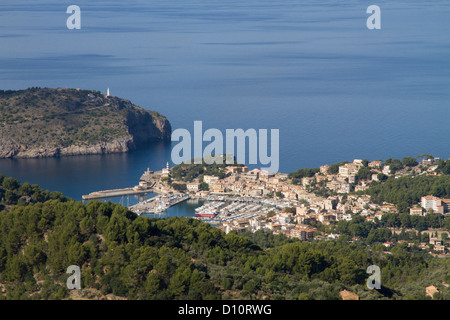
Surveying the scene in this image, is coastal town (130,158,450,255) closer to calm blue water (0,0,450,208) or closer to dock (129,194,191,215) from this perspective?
dock (129,194,191,215)

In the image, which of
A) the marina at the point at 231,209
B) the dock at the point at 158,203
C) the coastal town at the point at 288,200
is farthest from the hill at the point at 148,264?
the dock at the point at 158,203

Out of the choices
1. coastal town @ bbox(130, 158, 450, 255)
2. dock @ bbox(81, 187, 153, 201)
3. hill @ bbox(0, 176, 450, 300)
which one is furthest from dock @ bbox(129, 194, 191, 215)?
hill @ bbox(0, 176, 450, 300)

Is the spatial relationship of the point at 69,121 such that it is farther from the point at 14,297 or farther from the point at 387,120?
the point at 14,297

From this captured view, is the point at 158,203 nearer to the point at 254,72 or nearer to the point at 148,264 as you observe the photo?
the point at 148,264

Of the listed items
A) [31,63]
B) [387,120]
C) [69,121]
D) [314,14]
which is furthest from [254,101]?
[314,14]

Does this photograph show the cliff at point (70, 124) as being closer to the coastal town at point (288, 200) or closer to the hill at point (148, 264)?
the coastal town at point (288, 200)

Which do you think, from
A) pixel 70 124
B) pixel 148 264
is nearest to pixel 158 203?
pixel 70 124
